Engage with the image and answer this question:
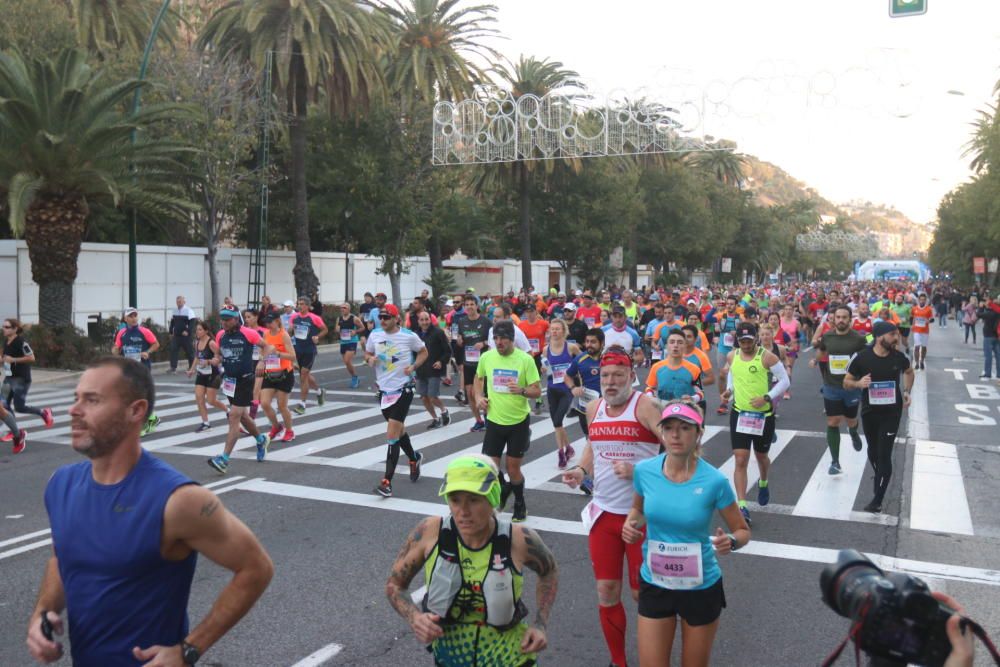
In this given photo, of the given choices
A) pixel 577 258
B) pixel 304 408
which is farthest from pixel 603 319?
pixel 577 258

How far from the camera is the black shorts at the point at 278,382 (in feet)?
41.7

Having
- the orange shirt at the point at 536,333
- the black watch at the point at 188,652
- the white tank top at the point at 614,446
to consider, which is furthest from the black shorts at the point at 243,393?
the black watch at the point at 188,652

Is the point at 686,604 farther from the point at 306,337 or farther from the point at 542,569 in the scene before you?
the point at 306,337

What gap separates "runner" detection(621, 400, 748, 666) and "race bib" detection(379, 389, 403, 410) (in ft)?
19.3

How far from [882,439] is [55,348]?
61.5 ft

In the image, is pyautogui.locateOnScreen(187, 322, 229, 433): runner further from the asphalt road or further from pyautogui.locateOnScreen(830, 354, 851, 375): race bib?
pyautogui.locateOnScreen(830, 354, 851, 375): race bib

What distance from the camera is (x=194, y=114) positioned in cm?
2253

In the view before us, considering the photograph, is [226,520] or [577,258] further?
[577,258]

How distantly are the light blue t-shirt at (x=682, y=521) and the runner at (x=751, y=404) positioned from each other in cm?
424

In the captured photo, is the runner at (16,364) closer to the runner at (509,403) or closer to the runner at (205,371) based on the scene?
the runner at (205,371)

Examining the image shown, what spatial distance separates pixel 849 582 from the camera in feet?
8.03

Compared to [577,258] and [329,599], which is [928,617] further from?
[577,258]

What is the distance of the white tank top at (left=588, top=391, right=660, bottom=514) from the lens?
542 cm

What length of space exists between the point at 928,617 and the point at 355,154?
3285 cm
